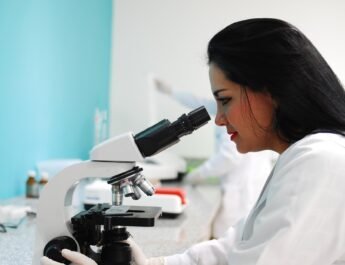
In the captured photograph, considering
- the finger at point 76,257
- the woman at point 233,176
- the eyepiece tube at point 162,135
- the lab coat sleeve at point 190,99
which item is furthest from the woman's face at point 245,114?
the lab coat sleeve at point 190,99

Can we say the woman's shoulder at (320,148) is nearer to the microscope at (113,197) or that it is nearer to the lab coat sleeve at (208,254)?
the microscope at (113,197)

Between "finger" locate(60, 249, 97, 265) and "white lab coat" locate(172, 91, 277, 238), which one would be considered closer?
"finger" locate(60, 249, 97, 265)

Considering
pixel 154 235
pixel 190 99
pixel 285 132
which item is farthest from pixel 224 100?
pixel 190 99

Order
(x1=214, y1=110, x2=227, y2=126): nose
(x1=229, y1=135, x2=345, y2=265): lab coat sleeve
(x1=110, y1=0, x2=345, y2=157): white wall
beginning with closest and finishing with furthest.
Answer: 1. (x1=229, y1=135, x2=345, y2=265): lab coat sleeve
2. (x1=214, y1=110, x2=227, y2=126): nose
3. (x1=110, y1=0, x2=345, y2=157): white wall

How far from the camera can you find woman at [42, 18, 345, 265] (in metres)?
0.68

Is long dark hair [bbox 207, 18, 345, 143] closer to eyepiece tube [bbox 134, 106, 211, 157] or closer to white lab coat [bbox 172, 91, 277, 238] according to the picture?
eyepiece tube [bbox 134, 106, 211, 157]

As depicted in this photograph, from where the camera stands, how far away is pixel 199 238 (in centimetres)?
139

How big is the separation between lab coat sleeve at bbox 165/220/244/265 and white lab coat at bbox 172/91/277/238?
1.35 m

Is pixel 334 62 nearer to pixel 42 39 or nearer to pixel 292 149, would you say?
pixel 42 39

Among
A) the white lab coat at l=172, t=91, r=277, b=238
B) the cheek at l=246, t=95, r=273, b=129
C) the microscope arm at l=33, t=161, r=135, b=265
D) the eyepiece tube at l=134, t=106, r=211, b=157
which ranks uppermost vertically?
the cheek at l=246, t=95, r=273, b=129

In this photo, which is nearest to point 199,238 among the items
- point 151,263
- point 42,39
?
point 151,263

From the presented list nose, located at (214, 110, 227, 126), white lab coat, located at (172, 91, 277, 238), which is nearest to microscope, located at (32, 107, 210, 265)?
nose, located at (214, 110, 227, 126)

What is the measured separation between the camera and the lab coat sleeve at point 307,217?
67cm

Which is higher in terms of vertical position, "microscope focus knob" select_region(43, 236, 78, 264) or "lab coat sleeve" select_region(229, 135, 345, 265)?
"lab coat sleeve" select_region(229, 135, 345, 265)
